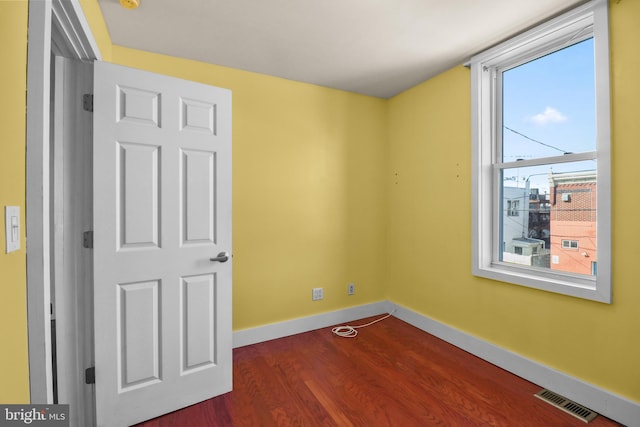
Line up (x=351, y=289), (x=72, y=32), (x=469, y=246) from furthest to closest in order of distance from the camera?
1. (x=351, y=289)
2. (x=469, y=246)
3. (x=72, y=32)

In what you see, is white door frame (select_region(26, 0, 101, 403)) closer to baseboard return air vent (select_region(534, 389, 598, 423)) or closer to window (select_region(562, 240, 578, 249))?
baseboard return air vent (select_region(534, 389, 598, 423))

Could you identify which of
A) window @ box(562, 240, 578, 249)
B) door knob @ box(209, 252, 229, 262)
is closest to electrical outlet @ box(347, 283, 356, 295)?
door knob @ box(209, 252, 229, 262)

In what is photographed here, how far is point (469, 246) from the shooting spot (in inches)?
103

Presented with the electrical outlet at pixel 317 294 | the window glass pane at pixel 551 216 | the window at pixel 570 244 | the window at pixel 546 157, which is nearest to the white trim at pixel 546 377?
the window at pixel 546 157

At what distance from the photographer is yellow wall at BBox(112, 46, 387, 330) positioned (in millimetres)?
2738

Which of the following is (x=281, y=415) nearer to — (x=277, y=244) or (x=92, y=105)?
(x=277, y=244)

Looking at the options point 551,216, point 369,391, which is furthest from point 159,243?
point 551,216

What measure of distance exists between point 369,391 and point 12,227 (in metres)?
2.07

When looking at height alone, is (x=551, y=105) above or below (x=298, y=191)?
above

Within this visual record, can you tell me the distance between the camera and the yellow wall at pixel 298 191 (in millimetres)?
2738

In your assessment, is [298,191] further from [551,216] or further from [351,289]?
[551,216]

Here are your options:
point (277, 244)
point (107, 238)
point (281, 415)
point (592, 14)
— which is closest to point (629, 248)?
point (592, 14)

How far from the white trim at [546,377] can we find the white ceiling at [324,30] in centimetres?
238

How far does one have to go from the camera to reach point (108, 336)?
170 cm
